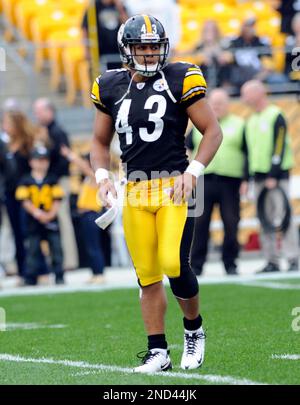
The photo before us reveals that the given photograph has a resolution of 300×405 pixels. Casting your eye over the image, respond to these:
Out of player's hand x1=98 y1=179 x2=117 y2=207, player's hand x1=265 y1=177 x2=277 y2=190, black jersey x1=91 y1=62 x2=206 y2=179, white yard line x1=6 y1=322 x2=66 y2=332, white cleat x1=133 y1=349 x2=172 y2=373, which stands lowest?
white yard line x1=6 y1=322 x2=66 y2=332

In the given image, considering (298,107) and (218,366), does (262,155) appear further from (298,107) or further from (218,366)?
(218,366)

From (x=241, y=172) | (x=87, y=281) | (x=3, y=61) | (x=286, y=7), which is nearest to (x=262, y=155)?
(x=241, y=172)

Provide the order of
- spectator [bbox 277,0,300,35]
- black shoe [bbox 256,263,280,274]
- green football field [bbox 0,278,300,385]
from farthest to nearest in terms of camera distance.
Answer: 1. spectator [bbox 277,0,300,35]
2. black shoe [bbox 256,263,280,274]
3. green football field [bbox 0,278,300,385]

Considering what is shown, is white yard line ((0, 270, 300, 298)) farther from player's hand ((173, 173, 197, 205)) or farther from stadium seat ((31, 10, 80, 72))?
stadium seat ((31, 10, 80, 72))

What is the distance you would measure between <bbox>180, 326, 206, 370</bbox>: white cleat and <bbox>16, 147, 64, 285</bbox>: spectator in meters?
5.65

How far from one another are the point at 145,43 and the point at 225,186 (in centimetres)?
571

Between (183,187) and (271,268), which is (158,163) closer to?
(183,187)

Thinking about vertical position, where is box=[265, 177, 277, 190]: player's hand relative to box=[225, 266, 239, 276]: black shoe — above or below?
above

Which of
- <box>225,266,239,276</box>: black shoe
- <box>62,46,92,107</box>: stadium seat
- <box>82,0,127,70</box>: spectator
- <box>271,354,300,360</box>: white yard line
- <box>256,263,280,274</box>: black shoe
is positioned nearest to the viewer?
<box>271,354,300,360</box>: white yard line

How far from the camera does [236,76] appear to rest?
14.4 meters

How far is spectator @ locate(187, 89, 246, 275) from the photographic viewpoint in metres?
11.1

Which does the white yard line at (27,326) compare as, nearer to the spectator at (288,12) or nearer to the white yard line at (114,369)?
the white yard line at (114,369)

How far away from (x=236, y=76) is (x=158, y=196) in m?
8.97

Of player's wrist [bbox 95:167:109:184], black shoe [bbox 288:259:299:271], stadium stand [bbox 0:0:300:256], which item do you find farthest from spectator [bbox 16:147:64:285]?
player's wrist [bbox 95:167:109:184]
